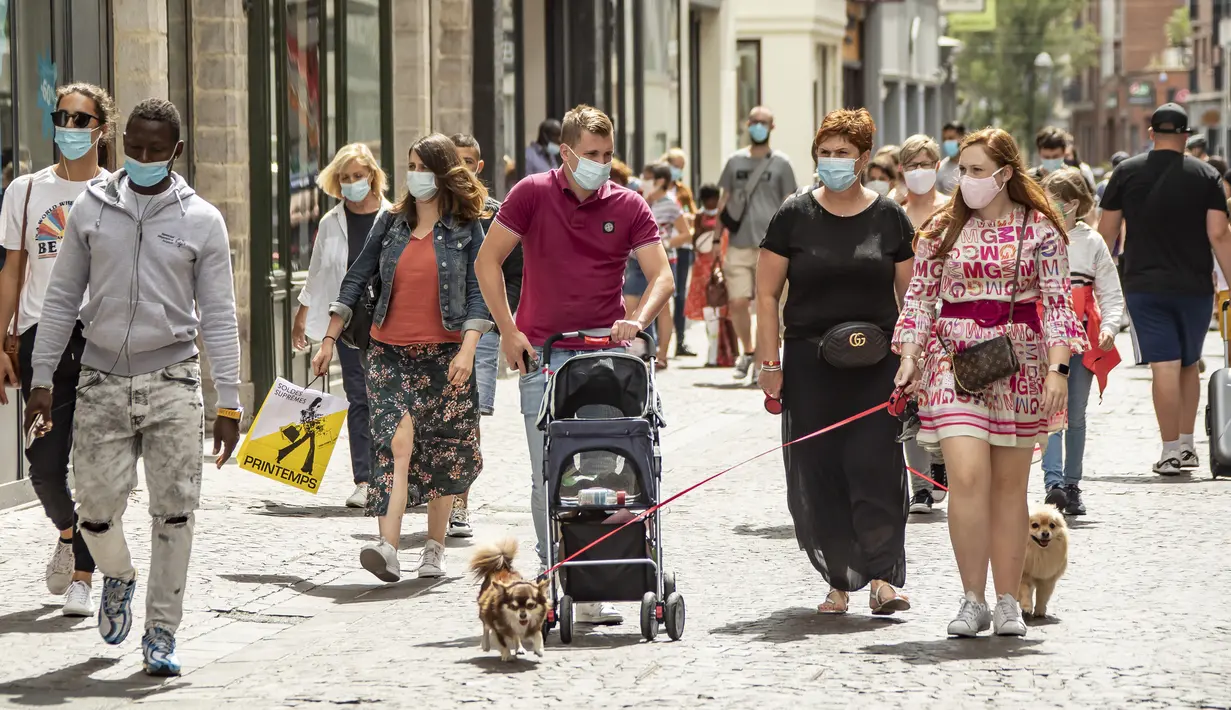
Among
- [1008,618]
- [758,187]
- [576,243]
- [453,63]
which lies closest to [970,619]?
[1008,618]

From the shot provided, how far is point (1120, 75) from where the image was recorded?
128 m

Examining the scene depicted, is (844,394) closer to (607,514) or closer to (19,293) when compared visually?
(607,514)

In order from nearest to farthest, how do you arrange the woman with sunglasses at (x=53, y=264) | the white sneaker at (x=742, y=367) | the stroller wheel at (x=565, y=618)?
the stroller wheel at (x=565, y=618), the woman with sunglasses at (x=53, y=264), the white sneaker at (x=742, y=367)

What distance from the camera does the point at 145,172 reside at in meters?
6.89

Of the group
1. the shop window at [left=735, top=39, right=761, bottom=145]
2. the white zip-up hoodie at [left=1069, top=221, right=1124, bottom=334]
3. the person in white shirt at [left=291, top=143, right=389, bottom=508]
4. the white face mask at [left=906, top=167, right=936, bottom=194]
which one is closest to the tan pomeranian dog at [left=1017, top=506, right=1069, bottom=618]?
the white zip-up hoodie at [left=1069, top=221, right=1124, bottom=334]

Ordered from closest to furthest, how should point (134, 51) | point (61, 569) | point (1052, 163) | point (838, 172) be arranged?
point (838, 172) < point (61, 569) < point (134, 51) < point (1052, 163)

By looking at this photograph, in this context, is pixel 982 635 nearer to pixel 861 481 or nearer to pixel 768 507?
pixel 861 481

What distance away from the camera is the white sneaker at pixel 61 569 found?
825 centimetres

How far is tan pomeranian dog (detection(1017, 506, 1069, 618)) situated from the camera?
772 centimetres

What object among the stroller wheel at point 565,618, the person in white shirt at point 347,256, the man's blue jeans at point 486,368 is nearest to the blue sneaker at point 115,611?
the stroller wheel at point 565,618

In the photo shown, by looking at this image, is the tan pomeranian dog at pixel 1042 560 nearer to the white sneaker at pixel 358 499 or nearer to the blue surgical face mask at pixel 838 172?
the blue surgical face mask at pixel 838 172

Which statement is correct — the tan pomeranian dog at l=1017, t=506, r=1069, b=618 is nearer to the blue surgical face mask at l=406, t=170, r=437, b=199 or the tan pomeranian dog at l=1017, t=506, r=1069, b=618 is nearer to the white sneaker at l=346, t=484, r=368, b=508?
the blue surgical face mask at l=406, t=170, r=437, b=199

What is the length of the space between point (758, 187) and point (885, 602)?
10.4m

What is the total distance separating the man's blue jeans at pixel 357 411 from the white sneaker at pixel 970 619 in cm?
434
